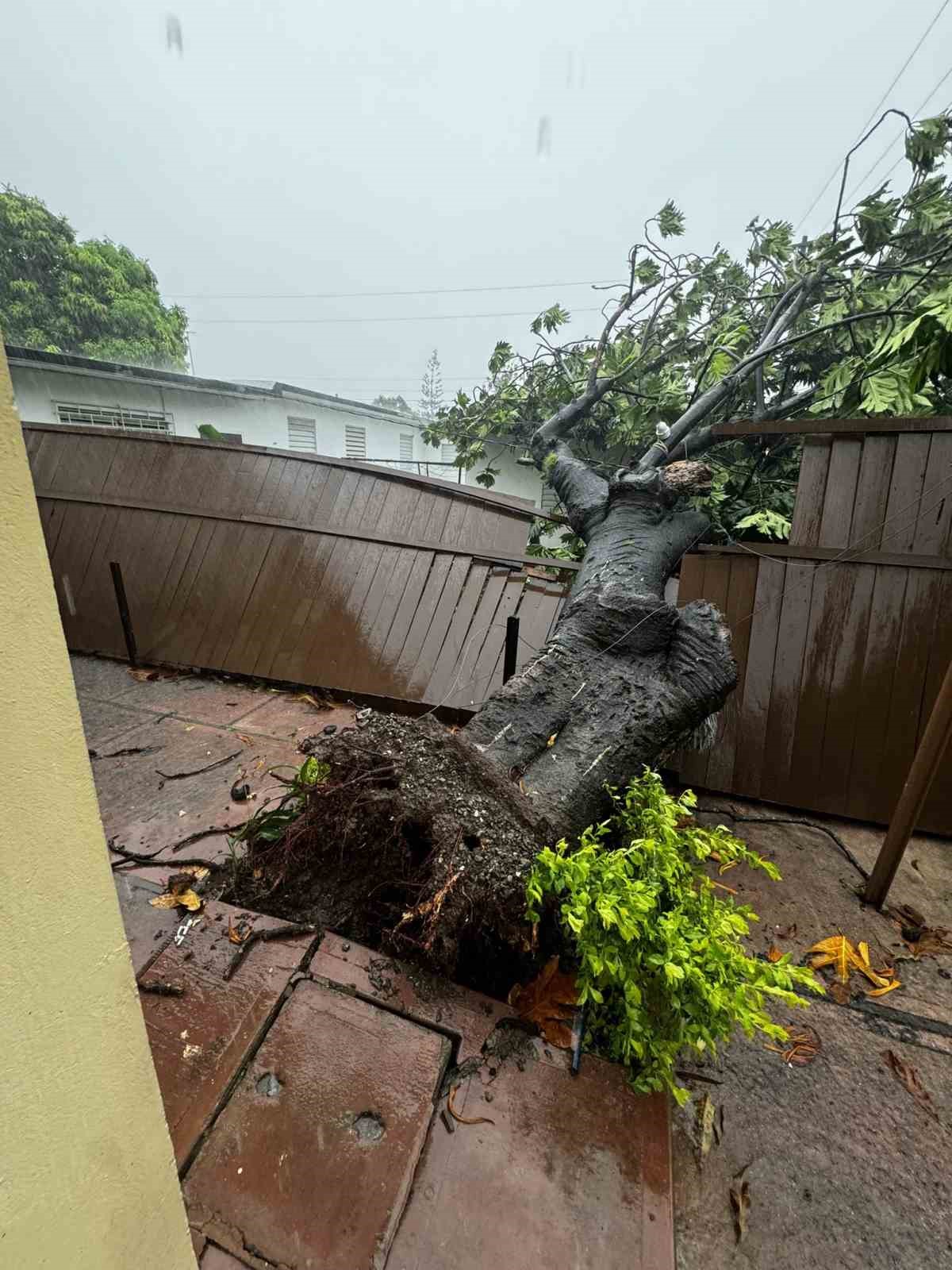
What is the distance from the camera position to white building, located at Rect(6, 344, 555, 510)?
8531 mm

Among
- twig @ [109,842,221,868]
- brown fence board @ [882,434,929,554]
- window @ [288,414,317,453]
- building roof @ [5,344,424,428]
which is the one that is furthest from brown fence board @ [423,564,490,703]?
window @ [288,414,317,453]

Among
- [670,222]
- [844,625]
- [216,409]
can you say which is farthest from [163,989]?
[216,409]

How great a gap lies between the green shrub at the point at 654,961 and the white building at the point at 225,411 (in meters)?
5.00

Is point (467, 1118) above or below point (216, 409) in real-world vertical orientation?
below

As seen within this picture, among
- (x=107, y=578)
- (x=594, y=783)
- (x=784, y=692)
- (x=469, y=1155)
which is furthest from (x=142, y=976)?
(x=107, y=578)

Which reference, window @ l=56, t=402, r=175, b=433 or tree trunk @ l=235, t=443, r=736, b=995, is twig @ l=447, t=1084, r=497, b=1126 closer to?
tree trunk @ l=235, t=443, r=736, b=995

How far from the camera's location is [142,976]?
1.47 metres

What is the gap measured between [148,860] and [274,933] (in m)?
0.80

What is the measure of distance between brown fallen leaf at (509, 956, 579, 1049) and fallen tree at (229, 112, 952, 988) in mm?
81

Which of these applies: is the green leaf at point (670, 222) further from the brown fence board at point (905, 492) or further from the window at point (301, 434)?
the window at point (301, 434)

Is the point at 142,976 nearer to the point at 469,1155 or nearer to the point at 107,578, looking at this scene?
the point at 469,1155

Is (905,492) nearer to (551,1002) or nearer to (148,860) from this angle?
(551,1002)

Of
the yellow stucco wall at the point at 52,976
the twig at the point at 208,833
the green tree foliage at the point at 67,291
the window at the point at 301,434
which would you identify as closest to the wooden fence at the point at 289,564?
the twig at the point at 208,833

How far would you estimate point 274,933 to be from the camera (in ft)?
5.24
